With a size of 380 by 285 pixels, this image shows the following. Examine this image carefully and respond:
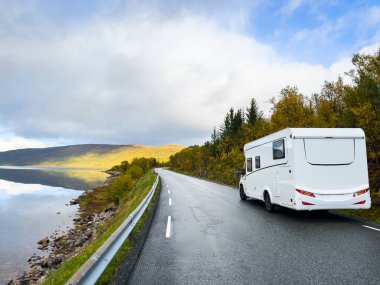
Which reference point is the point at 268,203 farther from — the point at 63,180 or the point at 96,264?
the point at 63,180

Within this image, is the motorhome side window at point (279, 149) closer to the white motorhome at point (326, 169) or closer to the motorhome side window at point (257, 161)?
the white motorhome at point (326, 169)

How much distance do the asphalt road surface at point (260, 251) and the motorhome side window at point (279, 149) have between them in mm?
2196

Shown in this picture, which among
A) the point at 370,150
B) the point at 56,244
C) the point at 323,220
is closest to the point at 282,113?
the point at 370,150

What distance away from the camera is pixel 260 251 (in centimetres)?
657

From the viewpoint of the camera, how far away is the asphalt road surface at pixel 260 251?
5.05 metres

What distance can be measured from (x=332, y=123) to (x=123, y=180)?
25356 millimetres

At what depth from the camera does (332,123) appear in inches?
982

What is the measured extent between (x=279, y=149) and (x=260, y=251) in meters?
5.17

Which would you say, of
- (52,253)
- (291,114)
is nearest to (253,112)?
(291,114)

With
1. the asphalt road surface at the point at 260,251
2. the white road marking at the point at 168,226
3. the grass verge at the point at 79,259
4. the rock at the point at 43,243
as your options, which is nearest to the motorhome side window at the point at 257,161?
the asphalt road surface at the point at 260,251

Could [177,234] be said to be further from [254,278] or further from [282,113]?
[282,113]

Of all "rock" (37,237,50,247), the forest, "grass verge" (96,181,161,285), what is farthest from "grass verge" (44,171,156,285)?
the forest

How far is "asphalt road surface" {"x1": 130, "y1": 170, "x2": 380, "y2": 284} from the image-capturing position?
5.05 m

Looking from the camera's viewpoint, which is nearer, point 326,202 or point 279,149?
→ point 326,202
